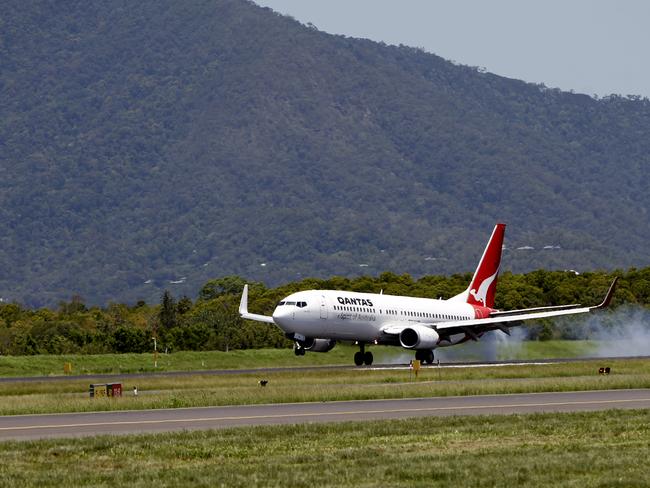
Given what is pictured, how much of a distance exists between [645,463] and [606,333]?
7067cm

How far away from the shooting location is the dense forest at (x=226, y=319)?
96.2 m

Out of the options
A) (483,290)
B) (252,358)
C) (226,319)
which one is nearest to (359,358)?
(252,358)

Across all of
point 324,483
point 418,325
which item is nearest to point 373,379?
point 418,325

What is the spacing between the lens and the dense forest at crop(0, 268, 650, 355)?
96.2 m

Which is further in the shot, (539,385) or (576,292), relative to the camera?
(576,292)

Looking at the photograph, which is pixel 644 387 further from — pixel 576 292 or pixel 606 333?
pixel 576 292

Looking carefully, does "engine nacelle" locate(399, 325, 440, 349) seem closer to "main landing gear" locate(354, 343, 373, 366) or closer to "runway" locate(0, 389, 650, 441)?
"main landing gear" locate(354, 343, 373, 366)

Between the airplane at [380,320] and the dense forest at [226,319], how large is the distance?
1223 cm

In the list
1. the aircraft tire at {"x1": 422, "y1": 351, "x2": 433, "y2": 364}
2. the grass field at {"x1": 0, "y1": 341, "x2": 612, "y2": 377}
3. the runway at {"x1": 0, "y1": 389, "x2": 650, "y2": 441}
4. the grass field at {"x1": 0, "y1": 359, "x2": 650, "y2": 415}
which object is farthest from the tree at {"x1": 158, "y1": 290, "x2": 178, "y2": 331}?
the runway at {"x1": 0, "y1": 389, "x2": 650, "y2": 441}

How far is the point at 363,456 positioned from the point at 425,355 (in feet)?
174

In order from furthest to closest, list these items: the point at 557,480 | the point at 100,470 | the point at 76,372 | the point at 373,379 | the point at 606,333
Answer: the point at 606,333
the point at 76,372
the point at 373,379
the point at 100,470
the point at 557,480

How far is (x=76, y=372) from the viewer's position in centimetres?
7700

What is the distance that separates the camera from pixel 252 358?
282ft

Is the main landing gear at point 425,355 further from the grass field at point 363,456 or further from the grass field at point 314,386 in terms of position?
the grass field at point 363,456
